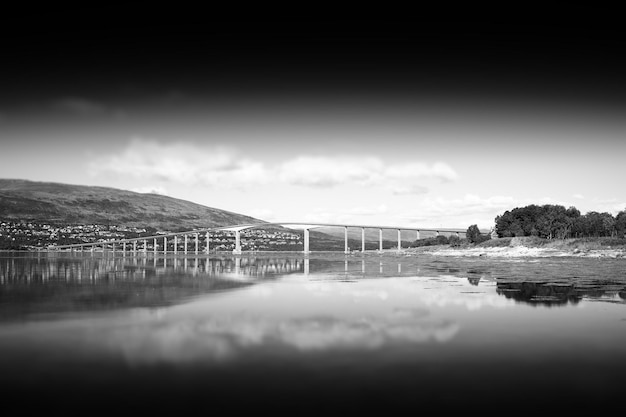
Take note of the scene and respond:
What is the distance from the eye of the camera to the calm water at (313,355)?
8.81 m

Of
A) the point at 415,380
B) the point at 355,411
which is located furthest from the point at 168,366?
the point at 415,380

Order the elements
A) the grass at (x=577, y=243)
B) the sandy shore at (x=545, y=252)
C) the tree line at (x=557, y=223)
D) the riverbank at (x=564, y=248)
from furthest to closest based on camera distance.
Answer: the tree line at (x=557, y=223)
the grass at (x=577, y=243)
the riverbank at (x=564, y=248)
the sandy shore at (x=545, y=252)

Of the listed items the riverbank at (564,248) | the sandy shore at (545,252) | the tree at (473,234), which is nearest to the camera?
the sandy shore at (545,252)

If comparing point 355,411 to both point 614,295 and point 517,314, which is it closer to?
point 517,314

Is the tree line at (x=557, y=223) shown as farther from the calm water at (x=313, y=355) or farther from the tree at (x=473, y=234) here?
the calm water at (x=313, y=355)

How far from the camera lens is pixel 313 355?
39.4 ft

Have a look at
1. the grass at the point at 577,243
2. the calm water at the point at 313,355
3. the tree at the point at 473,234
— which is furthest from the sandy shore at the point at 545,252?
the calm water at the point at 313,355

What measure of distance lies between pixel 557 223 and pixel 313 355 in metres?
107

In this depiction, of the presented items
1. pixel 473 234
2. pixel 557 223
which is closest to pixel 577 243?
pixel 557 223

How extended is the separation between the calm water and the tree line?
89.4 m

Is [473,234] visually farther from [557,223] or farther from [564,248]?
[564,248]

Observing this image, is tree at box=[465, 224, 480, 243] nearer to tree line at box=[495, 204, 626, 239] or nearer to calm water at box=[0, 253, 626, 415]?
tree line at box=[495, 204, 626, 239]

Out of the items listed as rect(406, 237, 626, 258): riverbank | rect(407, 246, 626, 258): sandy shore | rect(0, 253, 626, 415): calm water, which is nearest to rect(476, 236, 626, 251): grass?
rect(406, 237, 626, 258): riverbank

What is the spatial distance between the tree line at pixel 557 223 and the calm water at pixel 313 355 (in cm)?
8944
